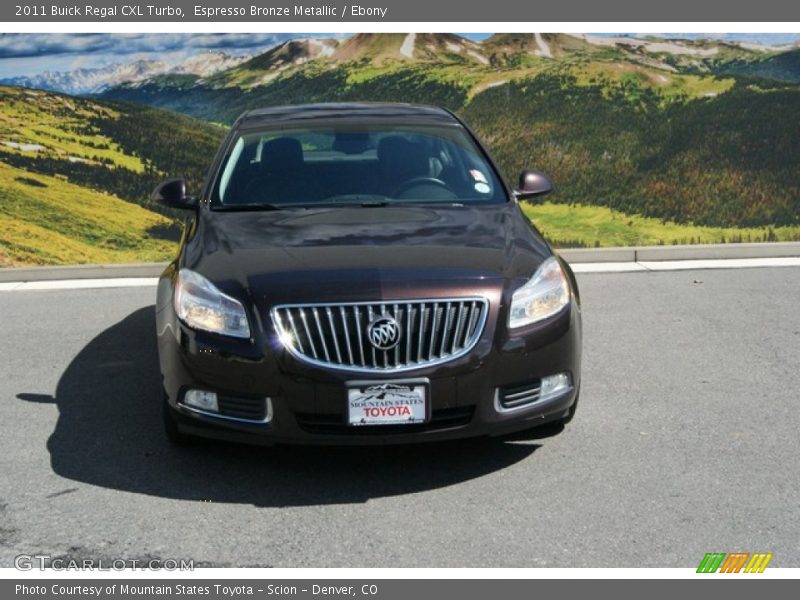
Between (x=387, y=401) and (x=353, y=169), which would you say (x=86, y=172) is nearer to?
(x=353, y=169)

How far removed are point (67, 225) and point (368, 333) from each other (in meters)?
7.49

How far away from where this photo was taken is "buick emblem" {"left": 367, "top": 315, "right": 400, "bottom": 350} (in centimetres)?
475

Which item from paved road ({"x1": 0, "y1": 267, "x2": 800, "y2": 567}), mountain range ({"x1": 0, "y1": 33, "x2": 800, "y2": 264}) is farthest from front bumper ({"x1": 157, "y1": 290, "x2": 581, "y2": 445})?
mountain range ({"x1": 0, "y1": 33, "x2": 800, "y2": 264})

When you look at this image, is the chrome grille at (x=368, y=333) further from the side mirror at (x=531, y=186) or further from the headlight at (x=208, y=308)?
the side mirror at (x=531, y=186)

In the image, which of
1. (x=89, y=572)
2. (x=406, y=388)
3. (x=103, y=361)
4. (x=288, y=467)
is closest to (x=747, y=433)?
(x=406, y=388)

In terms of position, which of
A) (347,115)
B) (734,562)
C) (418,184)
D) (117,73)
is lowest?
(117,73)

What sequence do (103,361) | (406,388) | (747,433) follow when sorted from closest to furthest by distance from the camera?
(406,388) → (747,433) → (103,361)

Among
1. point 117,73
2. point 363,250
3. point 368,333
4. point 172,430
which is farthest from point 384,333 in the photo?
point 117,73

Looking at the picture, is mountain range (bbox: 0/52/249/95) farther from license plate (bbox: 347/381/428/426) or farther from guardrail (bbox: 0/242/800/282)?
license plate (bbox: 347/381/428/426)

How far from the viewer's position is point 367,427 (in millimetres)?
4828

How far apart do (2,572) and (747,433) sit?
3454 mm

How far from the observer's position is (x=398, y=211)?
234 inches

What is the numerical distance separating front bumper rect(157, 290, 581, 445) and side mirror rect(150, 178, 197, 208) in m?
1.44

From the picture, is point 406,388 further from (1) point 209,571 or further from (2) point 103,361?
(2) point 103,361
